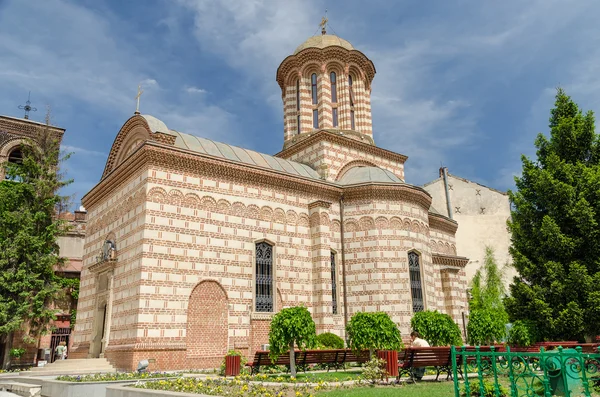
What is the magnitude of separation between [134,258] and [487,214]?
24.1m

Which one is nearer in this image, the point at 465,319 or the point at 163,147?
the point at 163,147

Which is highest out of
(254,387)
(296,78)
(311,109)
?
(296,78)

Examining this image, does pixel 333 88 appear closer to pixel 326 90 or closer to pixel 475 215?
pixel 326 90

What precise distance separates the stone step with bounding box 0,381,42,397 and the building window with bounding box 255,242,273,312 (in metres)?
6.58

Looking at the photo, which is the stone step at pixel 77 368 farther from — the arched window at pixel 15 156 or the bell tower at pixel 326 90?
the arched window at pixel 15 156

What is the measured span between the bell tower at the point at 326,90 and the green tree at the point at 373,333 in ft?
38.8

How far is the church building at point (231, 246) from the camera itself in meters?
13.9

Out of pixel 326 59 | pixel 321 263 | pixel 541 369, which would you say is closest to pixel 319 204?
pixel 321 263

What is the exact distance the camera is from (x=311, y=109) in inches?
883

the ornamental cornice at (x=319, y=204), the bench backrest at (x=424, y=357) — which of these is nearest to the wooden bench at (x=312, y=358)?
the bench backrest at (x=424, y=357)

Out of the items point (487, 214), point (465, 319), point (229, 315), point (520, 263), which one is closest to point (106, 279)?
point (229, 315)

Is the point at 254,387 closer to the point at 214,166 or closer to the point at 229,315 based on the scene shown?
the point at 229,315

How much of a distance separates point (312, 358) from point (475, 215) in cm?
2201

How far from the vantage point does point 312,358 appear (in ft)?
40.3
